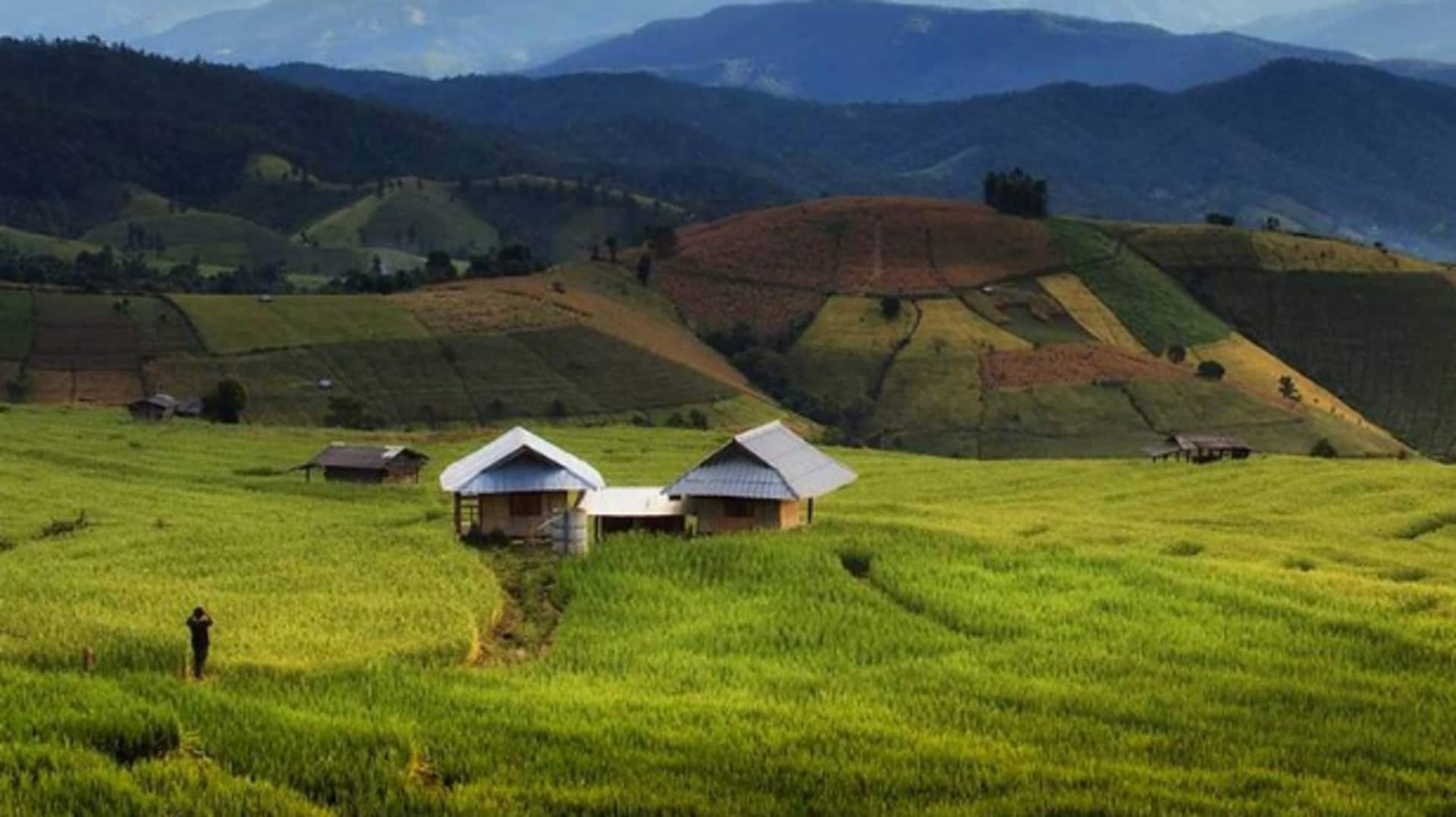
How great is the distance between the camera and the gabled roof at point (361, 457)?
82062 mm

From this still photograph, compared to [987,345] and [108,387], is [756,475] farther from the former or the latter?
[987,345]

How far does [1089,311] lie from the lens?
179875 mm

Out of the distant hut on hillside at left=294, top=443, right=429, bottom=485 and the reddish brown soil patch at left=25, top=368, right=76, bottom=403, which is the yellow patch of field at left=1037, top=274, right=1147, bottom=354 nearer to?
the distant hut on hillside at left=294, top=443, right=429, bottom=485

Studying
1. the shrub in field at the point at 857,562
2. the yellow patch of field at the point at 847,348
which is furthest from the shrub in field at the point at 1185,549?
the yellow patch of field at the point at 847,348

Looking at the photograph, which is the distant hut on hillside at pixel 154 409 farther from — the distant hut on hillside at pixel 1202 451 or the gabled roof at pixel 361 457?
the distant hut on hillside at pixel 1202 451

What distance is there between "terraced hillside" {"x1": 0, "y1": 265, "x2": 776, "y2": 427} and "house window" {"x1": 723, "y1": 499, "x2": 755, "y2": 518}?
82.1m

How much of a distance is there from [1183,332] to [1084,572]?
14166cm

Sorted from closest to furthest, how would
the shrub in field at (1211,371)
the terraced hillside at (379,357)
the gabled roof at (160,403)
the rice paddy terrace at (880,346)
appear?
the gabled roof at (160,403), the terraced hillside at (379,357), the rice paddy terrace at (880,346), the shrub in field at (1211,371)

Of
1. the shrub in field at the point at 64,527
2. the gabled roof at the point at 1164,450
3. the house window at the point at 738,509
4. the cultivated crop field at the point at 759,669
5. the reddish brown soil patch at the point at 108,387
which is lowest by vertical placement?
the cultivated crop field at the point at 759,669

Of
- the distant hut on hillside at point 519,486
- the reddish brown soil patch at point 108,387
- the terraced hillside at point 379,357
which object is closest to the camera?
the distant hut on hillside at point 519,486

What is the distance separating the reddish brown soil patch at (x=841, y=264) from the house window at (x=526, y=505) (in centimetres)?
12356

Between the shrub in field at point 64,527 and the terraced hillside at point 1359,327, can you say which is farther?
the terraced hillside at point 1359,327

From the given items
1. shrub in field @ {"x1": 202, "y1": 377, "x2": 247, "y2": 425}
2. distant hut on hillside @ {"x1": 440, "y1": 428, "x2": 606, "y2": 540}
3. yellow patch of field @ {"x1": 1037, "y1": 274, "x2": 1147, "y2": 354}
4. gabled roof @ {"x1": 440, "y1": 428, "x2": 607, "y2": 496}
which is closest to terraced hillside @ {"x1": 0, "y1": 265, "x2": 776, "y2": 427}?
shrub in field @ {"x1": 202, "y1": 377, "x2": 247, "y2": 425}

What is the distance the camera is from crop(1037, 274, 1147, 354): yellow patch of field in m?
173
